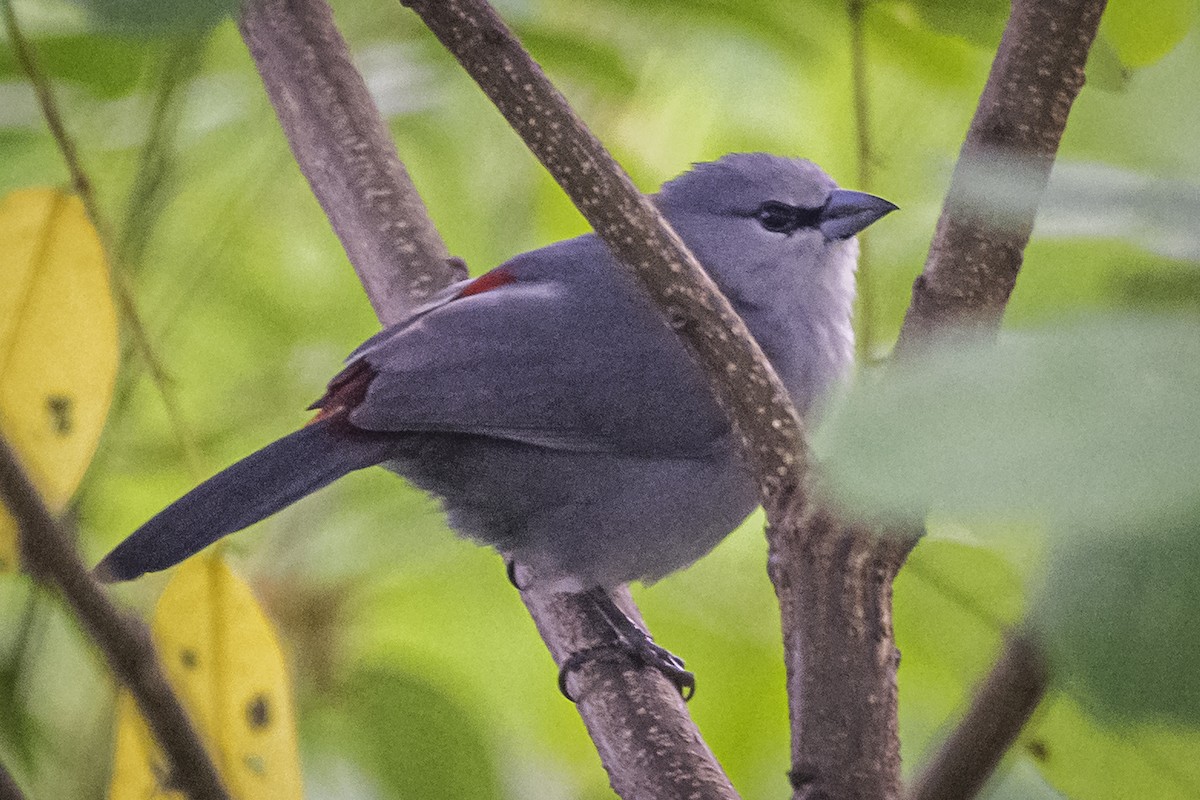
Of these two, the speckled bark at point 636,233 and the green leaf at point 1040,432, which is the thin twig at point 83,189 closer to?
the speckled bark at point 636,233

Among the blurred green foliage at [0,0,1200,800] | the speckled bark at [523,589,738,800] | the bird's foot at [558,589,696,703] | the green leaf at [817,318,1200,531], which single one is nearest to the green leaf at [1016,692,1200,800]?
the blurred green foliage at [0,0,1200,800]

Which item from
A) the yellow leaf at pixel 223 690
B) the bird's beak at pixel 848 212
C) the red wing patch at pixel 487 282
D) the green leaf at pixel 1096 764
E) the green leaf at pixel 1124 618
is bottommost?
the yellow leaf at pixel 223 690

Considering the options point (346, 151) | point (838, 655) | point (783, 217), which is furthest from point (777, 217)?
point (838, 655)

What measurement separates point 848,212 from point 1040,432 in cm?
143

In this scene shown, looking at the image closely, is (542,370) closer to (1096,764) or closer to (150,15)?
(1096,764)

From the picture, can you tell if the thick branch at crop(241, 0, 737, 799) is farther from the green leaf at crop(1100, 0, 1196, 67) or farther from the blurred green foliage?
the green leaf at crop(1100, 0, 1196, 67)

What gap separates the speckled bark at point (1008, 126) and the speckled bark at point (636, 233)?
109 mm

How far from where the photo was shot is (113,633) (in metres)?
0.83

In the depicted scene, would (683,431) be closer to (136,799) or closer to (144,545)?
(144,545)

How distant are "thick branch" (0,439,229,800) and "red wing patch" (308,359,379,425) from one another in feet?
2.06

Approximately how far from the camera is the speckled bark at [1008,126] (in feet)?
2.59

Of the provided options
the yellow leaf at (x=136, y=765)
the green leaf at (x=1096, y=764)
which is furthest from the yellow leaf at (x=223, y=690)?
the green leaf at (x=1096, y=764)

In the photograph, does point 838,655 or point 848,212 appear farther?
point 848,212

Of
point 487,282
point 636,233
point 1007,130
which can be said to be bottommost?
point 487,282
